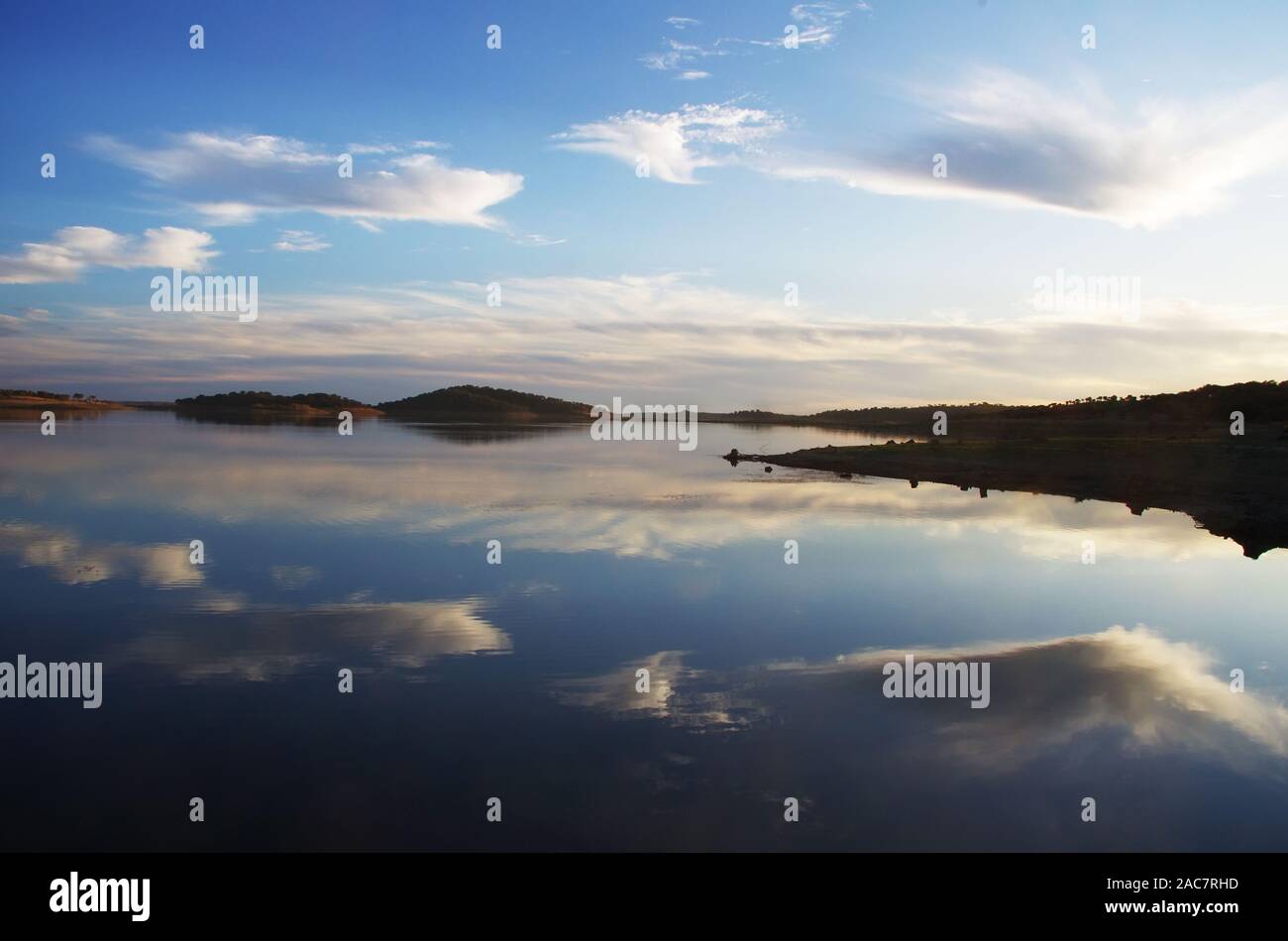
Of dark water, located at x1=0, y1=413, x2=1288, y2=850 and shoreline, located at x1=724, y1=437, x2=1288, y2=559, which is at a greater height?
shoreline, located at x1=724, y1=437, x2=1288, y2=559

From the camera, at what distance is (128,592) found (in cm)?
1975

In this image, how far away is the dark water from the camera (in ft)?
30.5

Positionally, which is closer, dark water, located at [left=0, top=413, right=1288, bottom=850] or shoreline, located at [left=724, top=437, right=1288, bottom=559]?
dark water, located at [left=0, top=413, right=1288, bottom=850]

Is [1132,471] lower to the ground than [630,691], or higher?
higher

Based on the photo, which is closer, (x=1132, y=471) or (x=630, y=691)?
(x=630, y=691)

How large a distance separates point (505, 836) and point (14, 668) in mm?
10473

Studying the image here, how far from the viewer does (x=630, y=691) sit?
44.2ft

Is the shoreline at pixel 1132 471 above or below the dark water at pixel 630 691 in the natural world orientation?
above

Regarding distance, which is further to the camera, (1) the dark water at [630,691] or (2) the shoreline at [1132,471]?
(2) the shoreline at [1132,471]

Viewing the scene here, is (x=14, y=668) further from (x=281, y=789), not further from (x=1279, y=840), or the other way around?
(x=1279, y=840)

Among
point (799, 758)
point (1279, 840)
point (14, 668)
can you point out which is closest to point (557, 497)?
point (14, 668)

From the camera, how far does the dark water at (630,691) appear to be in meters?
9.30
